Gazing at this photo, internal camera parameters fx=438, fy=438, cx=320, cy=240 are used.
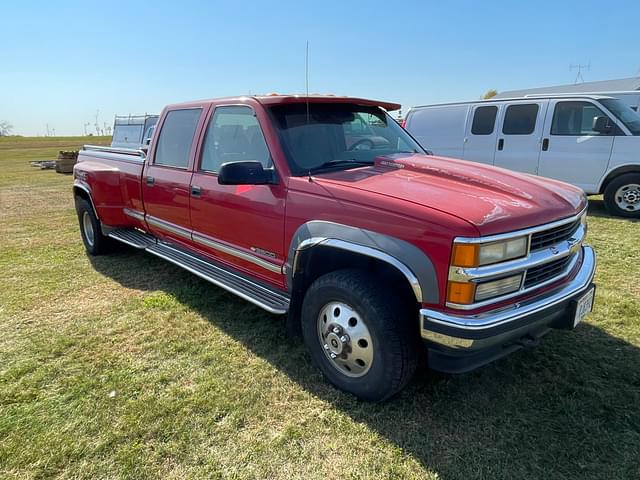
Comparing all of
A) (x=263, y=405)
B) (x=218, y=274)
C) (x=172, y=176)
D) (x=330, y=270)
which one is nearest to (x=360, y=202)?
(x=330, y=270)

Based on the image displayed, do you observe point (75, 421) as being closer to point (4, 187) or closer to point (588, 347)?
point (588, 347)

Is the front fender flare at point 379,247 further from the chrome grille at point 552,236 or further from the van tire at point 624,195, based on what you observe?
the van tire at point 624,195

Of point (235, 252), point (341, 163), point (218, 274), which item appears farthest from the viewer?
point (218, 274)

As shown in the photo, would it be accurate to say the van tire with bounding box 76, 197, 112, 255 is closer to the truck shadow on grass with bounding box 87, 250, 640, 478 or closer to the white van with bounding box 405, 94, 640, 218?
the truck shadow on grass with bounding box 87, 250, 640, 478

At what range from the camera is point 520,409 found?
2680 mm

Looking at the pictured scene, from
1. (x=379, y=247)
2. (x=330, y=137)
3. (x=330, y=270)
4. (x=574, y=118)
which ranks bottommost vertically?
(x=330, y=270)

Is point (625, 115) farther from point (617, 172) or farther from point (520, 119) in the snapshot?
point (520, 119)

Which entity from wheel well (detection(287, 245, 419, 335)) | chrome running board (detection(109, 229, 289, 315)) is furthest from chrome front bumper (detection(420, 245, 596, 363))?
chrome running board (detection(109, 229, 289, 315))

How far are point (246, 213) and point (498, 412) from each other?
7.14 feet

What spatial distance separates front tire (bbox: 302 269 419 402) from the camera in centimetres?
249

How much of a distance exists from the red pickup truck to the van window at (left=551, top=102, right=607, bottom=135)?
5316mm

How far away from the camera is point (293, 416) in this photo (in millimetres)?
2672

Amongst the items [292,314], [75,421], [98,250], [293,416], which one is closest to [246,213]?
[292,314]

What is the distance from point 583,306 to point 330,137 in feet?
6.79
